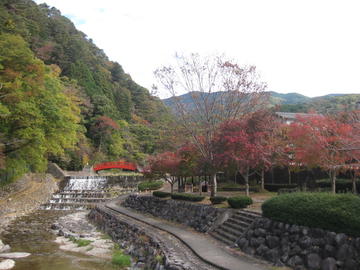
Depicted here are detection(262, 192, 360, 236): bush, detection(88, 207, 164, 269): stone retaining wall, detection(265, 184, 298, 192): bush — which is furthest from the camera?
detection(265, 184, 298, 192): bush

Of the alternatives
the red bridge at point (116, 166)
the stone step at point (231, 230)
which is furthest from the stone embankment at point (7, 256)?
the red bridge at point (116, 166)

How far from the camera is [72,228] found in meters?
19.3

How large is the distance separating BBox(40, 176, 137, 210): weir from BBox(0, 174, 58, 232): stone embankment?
2.82 ft

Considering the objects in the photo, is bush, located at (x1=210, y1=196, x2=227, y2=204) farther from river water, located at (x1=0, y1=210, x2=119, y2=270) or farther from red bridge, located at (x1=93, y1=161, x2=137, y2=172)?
red bridge, located at (x1=93, y1=161, x2=137, y2=172)

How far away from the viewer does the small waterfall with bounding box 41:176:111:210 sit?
28.2 meters

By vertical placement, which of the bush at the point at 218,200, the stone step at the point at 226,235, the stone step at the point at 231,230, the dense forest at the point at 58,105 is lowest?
the stone step at the point at 226,235

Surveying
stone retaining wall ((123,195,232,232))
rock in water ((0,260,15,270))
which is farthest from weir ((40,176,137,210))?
rock in water ((0,260,15,270))

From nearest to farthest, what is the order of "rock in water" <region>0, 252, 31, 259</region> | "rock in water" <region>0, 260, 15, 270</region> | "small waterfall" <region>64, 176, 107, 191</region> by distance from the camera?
"rock in water" <region>0, 260, 15, 270</region> < "rock in water" <region>0, 252, 31, 259</region> < "small waterfall" <region>64, 176, 107, 191</region>

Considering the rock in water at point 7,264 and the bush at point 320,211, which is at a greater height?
the bush at point 320,211

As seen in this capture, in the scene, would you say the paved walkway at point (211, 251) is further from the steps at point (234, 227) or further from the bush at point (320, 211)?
the bush at point (320, 211)

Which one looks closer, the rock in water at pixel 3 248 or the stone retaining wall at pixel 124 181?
the rock in water at pixel 3 248

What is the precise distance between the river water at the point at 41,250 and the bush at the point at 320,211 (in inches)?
247

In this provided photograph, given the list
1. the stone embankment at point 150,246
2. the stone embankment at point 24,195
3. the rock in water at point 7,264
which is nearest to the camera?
the stone embankment at point 150,246

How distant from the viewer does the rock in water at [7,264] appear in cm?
1099
